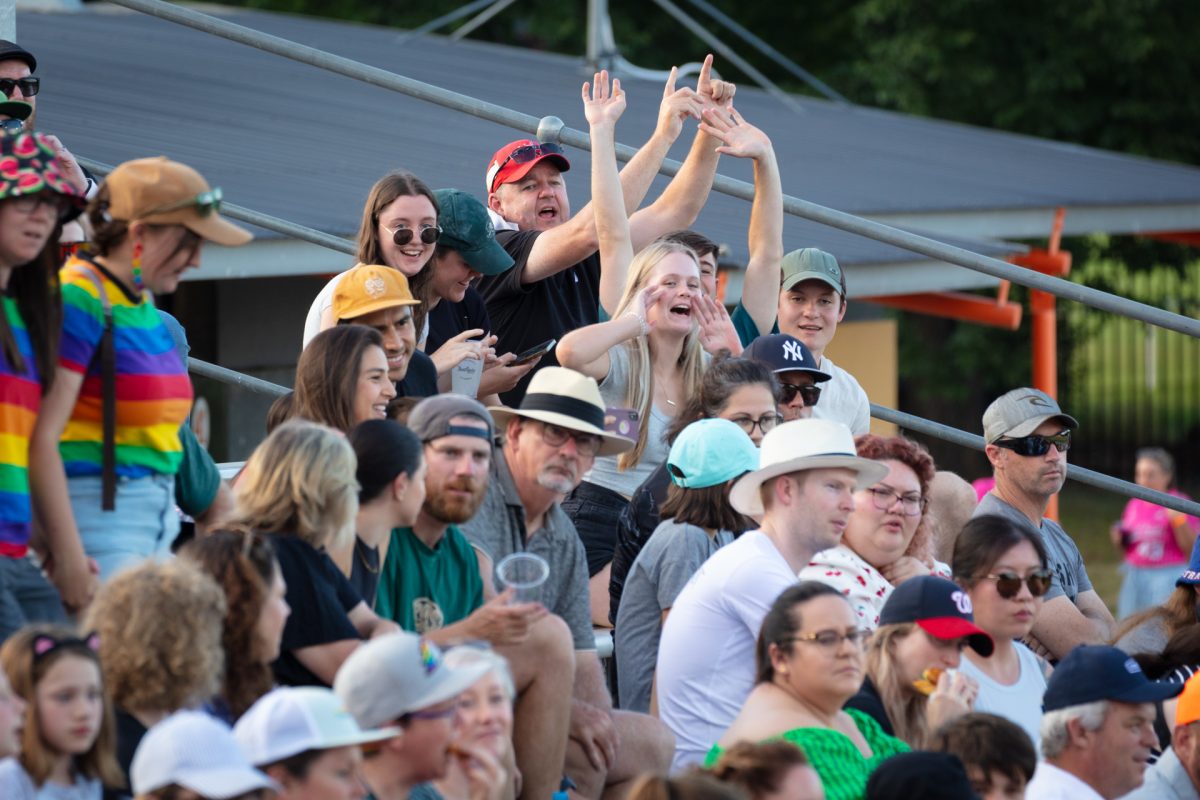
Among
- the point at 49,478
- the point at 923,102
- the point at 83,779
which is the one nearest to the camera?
the point at 83,779

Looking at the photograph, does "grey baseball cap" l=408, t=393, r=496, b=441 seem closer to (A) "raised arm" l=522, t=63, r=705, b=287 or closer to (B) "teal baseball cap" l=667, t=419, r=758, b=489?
(B) "teal baseball cap" l=667, t=419, r=758, b=489

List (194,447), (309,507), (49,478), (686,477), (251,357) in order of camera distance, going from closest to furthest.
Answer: (49,478) < (309,507) < (194,447) < (686,477) < (251,357)

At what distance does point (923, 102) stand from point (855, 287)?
903cm

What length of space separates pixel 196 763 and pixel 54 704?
0.40 metres

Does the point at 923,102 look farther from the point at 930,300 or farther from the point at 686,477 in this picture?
the point at 686,477

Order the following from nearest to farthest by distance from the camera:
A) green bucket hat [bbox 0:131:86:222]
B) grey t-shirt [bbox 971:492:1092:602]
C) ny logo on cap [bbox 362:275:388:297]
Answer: green bucket hat [bbox 0:131:86:222], ny logo on cap [bbox 362:275:388:297], grey t-shirt [bbox 971:492:1092:602]

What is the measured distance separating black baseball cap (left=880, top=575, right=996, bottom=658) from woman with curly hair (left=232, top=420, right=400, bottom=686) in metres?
1.49

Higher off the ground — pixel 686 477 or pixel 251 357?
pixel 686 477

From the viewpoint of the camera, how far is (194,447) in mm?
4566

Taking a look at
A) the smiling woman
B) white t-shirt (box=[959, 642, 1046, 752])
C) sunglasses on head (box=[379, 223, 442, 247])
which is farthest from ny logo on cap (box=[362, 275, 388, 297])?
white t-shirt (box=[959, 642, 1046, 752])

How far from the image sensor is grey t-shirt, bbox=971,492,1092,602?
21.1 feet

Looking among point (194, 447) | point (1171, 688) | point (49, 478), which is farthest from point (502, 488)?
point (1171, 688)

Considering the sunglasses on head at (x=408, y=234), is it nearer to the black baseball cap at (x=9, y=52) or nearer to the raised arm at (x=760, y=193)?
the raised arm at (x=760, y=193)

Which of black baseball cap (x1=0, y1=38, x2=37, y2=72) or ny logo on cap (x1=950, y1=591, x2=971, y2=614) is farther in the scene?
black baseball cap (x1=0, y1=38, x2=37, y2=72)
